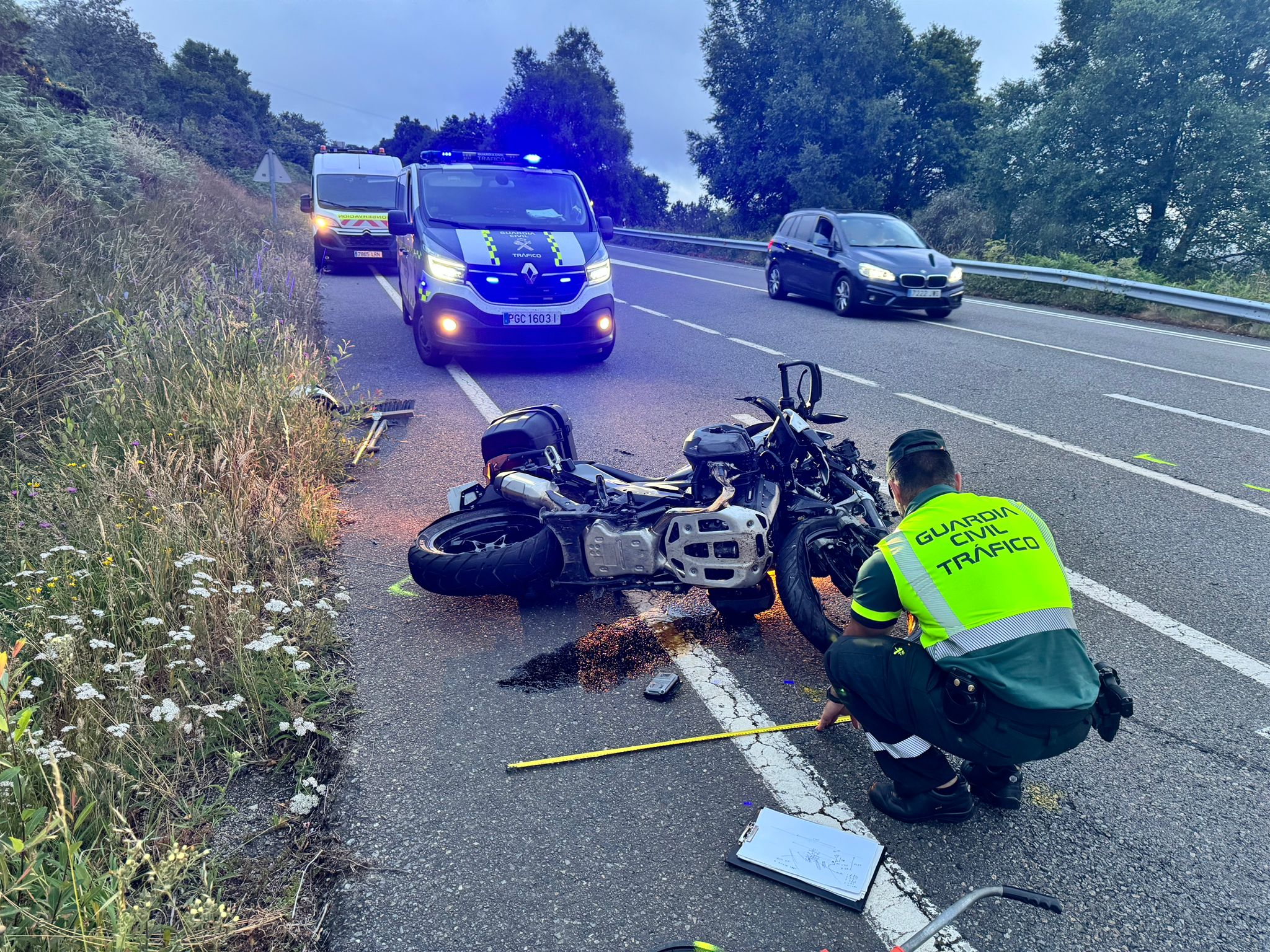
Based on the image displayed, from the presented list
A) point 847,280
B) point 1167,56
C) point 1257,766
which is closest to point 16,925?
point 1257,766

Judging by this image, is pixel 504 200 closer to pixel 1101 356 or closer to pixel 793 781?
pixel 1101 356

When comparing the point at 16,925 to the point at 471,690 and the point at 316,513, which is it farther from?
the point at 316,513

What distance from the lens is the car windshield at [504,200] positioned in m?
9.51

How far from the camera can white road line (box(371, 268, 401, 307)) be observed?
14859 mm

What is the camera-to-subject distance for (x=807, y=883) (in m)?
2.50

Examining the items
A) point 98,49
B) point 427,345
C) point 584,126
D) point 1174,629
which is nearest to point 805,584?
point 1174,629

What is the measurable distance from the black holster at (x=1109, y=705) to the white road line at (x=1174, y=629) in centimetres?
156

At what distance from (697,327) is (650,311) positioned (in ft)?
5.80

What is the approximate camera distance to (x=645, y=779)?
2.96m

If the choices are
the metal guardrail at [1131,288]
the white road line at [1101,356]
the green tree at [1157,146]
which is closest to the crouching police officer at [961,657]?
the white road line at [1101,356]

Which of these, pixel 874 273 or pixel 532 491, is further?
pixel 874 273

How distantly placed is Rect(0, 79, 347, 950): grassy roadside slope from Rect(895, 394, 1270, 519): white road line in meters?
5.46

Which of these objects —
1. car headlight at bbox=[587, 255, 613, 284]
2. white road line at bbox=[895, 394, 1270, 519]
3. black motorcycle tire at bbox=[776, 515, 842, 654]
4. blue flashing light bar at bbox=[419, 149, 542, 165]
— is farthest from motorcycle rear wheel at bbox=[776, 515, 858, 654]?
blue flashing light bar at bbox=[419, 149, 542, 165]

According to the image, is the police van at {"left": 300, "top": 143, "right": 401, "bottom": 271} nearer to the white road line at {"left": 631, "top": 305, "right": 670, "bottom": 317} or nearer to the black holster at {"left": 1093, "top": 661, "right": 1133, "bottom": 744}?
the white road line at {"left": 631, "top": 305, "right": 670, "bottom": 317}
